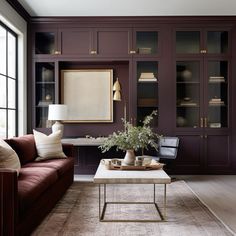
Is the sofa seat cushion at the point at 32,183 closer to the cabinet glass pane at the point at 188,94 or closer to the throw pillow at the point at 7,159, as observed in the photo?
the throw pillow at the point at 7,159

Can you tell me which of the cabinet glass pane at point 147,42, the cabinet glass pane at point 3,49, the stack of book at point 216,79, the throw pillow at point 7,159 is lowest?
the throw pillow at point 7,159

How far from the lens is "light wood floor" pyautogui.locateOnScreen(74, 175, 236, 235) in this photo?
11.2ft

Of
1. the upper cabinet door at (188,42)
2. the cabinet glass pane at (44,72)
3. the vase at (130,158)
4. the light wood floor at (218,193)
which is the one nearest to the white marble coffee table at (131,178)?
the vase at (130,158)

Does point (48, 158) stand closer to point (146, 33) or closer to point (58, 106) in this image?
point (58, 106)

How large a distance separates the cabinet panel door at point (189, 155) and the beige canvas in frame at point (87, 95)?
1.41 metres

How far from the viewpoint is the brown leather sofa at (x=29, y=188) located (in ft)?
7.91

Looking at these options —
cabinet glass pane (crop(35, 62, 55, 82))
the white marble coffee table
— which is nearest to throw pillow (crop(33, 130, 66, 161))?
the white marble coffee table

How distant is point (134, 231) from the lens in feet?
9.56

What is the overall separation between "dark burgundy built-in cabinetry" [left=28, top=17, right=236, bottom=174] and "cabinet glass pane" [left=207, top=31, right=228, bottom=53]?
0.06 feet

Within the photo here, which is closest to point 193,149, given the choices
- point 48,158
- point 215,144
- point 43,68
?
point 215,144

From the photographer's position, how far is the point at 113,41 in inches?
228

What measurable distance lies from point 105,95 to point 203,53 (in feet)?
6.31

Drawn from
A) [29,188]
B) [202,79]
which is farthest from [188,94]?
[29,188]

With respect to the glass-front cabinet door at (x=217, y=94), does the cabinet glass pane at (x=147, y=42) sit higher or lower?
higher
